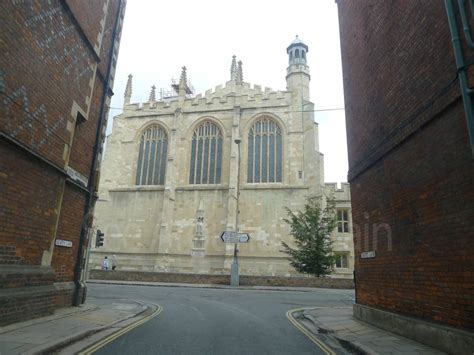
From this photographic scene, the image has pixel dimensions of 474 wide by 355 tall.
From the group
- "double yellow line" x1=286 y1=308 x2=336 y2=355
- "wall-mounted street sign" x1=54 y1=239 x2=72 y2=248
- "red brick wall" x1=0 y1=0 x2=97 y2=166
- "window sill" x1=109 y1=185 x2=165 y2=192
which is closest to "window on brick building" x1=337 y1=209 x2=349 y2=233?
"window sill" x1=109 y1=185 x2=165 y2=192

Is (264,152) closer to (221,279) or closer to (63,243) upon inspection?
(221,279)

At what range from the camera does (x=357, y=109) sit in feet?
30.4

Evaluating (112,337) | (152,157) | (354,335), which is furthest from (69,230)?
(152,157)

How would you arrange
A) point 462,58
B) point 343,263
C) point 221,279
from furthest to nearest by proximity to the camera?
point 343,263 → point 221,279 → point 462,58

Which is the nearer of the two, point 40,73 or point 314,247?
point 40,73

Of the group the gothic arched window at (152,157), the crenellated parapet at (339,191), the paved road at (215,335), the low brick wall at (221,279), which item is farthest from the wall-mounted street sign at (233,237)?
the gothic arched window at (152,157)

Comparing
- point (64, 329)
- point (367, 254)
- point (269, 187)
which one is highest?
point (269, 187)

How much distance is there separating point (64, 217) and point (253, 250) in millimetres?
20352

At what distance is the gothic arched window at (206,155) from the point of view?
30844mm

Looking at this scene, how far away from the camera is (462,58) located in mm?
5000

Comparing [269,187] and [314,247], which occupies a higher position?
[269,187]

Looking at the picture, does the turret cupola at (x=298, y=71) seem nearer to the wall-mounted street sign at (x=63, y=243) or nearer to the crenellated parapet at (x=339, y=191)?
the crenellated parapet at (x=339, y=191)

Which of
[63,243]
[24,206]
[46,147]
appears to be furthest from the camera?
[63,243]

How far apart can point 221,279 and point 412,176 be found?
53.7ft
